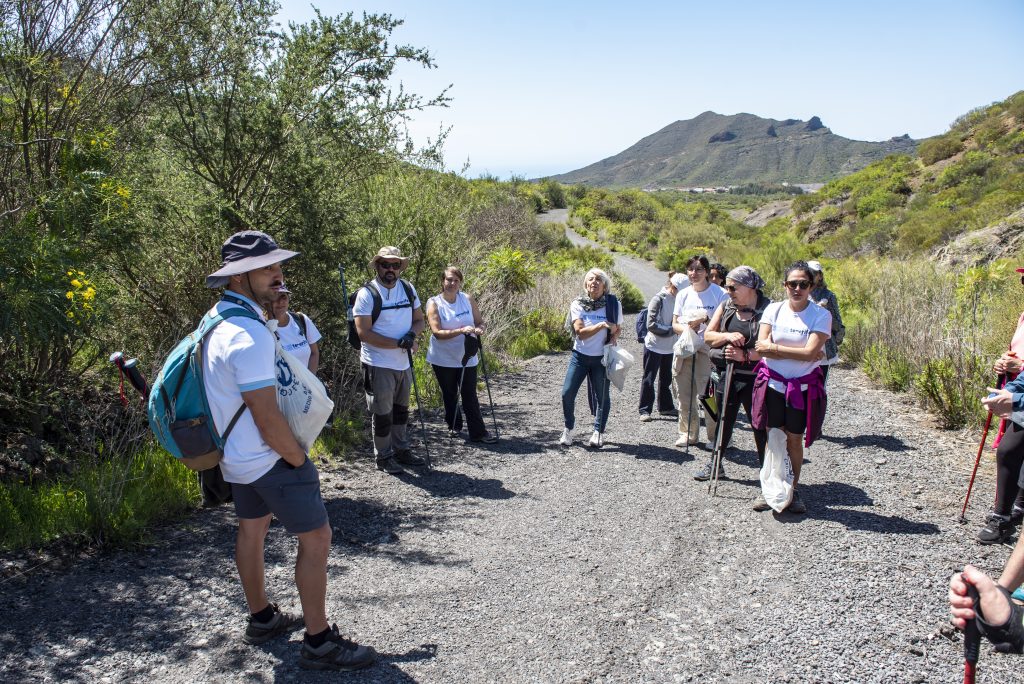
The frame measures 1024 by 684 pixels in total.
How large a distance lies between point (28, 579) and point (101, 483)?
741mm

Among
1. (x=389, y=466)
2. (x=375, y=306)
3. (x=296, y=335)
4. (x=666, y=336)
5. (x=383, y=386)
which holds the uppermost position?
(x=375, y=306)

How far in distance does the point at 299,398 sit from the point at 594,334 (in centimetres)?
424

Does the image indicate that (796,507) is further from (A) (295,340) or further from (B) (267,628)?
(A) (295,340)

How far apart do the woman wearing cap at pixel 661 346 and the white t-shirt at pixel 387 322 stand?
2.95 metres

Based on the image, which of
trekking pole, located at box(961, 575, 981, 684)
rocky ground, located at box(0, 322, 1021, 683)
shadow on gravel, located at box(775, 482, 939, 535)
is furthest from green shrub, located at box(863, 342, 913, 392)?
trekking pole, located at box(961, 575, 981, 684)

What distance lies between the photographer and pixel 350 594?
13.9ft

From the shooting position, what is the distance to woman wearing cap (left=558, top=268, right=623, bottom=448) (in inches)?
276

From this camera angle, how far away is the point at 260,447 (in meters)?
3.09

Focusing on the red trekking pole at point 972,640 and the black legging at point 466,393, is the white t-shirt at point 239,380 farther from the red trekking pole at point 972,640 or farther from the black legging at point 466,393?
the black legging at point 466,393

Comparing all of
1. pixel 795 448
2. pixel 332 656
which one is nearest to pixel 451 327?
pixel 795 448

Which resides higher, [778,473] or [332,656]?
[778,473]

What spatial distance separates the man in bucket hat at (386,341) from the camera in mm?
6090

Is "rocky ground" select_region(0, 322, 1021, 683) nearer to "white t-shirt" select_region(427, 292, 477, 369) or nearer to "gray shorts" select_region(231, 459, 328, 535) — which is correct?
"gray shorts" select_region(231, 459, 328, 535)

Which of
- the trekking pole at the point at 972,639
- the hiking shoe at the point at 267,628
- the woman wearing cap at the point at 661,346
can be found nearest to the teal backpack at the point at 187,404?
the hiking shoe at the point at 267,628
